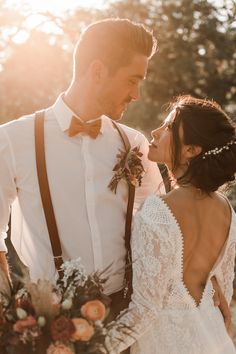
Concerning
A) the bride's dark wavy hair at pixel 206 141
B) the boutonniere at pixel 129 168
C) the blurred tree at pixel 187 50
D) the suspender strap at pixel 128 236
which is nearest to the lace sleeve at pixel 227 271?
the bride's dark wavy hair at pixel 206 141

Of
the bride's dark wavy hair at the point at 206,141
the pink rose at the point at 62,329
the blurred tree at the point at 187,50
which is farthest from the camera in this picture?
the blurred tree at the point at 187,50

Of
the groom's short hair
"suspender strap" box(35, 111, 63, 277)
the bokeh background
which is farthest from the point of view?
the bokeh background

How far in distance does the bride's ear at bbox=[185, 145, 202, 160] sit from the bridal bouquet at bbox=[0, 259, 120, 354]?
0.95 meters

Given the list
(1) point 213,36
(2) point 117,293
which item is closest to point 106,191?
(2) point 117,293

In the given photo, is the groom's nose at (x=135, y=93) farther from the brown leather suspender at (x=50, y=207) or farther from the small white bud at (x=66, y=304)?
the small white bud at (x=66, y=304)

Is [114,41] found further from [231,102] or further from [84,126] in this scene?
[231,102]

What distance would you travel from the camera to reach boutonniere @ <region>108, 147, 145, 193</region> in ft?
12.9

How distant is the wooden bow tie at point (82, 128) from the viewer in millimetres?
3947

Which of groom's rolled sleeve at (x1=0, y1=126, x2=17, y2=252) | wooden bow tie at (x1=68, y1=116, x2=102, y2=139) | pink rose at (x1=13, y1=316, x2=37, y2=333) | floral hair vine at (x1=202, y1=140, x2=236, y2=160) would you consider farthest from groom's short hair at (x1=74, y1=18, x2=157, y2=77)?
pink rose at (x1=13, y1=316, x2=37, y2=333)

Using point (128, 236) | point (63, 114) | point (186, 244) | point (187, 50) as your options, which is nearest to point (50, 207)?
point (128, 236)

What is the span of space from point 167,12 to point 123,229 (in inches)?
751

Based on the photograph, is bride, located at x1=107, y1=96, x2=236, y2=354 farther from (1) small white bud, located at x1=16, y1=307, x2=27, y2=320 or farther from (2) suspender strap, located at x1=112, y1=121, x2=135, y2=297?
(1) small white bud, located at x1=16, y1=307, x2=27, y2=320

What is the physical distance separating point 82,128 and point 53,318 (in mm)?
1355

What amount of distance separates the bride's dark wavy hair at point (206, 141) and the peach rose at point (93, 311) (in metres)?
0.89
